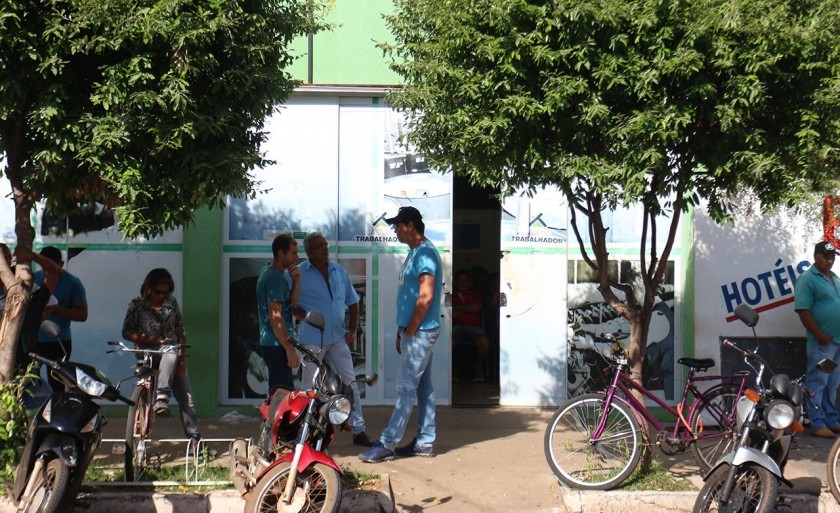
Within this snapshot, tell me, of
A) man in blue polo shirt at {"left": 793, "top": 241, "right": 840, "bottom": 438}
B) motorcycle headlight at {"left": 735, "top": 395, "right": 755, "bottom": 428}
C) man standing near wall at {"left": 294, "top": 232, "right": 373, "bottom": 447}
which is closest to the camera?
motorcycle headlight at {"left": 735, "top": 395, "right": 755, "bottom": 428}

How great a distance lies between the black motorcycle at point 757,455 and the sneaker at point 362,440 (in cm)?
305

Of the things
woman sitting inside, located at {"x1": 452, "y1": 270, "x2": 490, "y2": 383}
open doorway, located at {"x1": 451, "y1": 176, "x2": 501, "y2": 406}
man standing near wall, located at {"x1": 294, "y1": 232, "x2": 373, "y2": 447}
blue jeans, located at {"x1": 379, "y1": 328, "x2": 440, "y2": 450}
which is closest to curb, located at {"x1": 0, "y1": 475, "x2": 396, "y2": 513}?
blue jeans, located at {"x1": 379, "y1": 328, "x2": 440, "y2": 450}

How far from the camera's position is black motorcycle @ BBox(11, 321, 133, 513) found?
17.6 ft

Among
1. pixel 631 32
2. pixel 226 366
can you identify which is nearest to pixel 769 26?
pixel 631 32

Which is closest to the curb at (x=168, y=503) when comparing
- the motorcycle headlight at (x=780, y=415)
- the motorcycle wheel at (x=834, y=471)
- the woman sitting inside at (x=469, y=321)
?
the motorcycle headlight at (x=780, y=415)

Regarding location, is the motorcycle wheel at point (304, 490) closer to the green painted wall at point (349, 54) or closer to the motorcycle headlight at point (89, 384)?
the motorcycle headlight at point (89, 384)

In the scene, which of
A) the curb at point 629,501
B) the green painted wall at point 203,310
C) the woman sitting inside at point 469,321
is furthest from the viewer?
the woman sitting inside at point 469,321

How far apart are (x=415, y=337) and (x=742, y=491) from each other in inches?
109

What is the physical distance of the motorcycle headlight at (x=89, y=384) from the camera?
563cm

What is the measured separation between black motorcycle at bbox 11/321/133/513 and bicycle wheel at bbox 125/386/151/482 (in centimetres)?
56

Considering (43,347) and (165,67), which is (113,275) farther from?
(165,67)

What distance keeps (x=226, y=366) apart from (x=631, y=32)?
548cm

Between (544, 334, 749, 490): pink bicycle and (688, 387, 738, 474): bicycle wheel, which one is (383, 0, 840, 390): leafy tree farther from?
(688, 387, 738, 474): bicycle wheel

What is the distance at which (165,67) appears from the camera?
581cm
